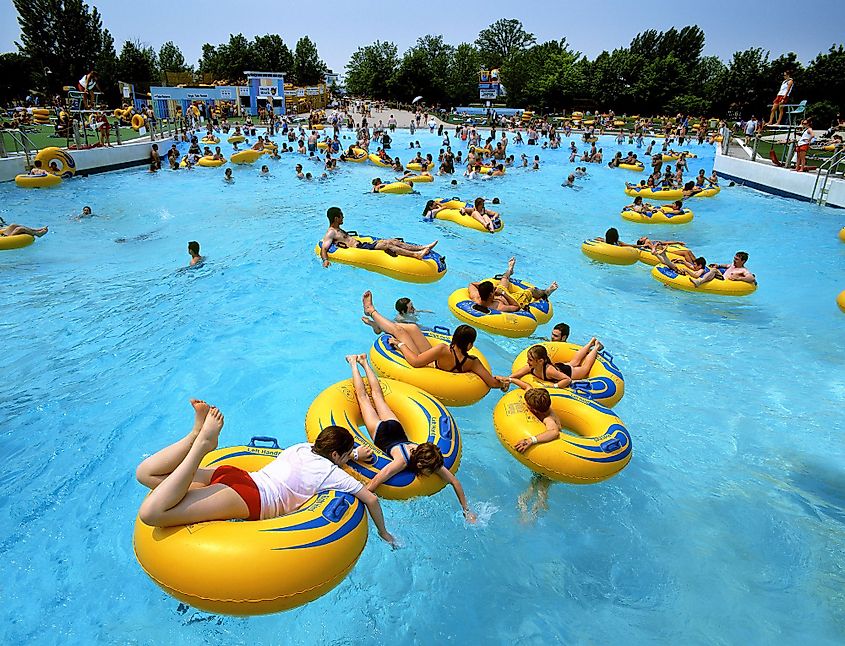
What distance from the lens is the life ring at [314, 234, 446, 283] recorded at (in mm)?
8922

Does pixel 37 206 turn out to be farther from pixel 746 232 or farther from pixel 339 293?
pixel 746 232

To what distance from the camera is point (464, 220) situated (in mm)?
12891

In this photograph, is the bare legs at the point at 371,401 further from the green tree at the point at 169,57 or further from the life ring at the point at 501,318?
the green tree at the point at 169,57

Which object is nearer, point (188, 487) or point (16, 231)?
point (188, 487)

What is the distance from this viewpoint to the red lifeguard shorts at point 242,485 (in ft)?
10.5

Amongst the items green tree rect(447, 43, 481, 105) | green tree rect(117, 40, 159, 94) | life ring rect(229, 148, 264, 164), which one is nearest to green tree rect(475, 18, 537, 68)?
green tree rect(447, 43, 481, 105)

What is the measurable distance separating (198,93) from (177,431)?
37.3 meters

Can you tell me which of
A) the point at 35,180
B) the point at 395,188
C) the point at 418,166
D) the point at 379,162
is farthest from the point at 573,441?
the point at 379,162

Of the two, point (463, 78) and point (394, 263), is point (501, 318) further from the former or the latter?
point (463, 78)

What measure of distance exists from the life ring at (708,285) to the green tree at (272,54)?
59.4 metres

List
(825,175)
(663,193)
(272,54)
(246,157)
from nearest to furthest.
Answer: (825,175) → (663,193) → (246,157) → (272,54)

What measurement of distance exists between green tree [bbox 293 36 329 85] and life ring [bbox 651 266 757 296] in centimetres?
Result: 6041

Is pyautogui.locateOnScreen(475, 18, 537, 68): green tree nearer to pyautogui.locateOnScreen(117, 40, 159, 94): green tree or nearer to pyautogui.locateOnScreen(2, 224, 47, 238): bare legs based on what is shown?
pyautogui.locateOnScreen(117, 40, 159, 94): green tree

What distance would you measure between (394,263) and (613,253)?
470 cm
